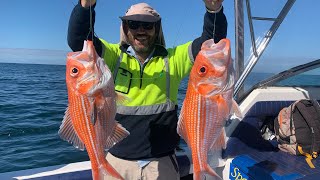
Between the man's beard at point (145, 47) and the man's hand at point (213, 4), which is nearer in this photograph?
the man's hand at point (213, 4)

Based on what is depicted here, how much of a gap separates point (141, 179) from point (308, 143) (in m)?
2.20

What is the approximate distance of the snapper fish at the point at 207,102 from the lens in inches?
93.4

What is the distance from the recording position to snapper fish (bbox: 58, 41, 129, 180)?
2.31 metres

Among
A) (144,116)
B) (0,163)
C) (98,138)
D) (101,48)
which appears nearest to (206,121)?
(144,116)

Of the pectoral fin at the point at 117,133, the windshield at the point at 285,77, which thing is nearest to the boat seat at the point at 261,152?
the windshield at the point at 285,77

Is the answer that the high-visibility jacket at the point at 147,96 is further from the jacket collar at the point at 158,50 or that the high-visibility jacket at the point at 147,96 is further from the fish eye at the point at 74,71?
the fish eye at the point at 74,71

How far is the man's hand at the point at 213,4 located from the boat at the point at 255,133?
167 cm

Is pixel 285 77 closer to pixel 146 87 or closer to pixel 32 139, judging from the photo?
pixel 146 87

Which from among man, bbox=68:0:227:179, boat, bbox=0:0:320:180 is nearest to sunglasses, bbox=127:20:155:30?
man, bbox=68:0:227:179

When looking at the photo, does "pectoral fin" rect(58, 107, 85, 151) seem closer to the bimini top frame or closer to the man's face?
the man's face

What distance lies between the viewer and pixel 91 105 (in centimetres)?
232

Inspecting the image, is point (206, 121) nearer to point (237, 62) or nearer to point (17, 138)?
point (237, 62)

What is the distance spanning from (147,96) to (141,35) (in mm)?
509

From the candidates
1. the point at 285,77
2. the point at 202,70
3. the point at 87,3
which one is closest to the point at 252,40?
the point at 285,77
